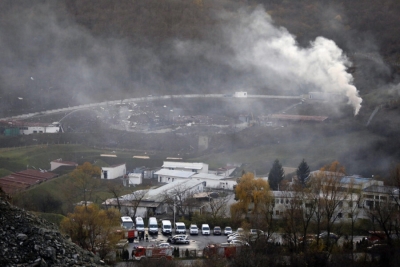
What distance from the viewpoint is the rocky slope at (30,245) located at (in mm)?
7105

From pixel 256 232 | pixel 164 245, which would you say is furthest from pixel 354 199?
pixel 164 245

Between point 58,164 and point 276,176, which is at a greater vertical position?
point 58,164

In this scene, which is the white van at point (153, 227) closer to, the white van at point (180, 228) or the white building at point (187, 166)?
the white van at point (180, 228)

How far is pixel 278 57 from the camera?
3681 centimetres

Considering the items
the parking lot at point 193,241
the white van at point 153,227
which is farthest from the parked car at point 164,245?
the white van at point 153,227

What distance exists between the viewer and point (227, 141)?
2520 centimetres

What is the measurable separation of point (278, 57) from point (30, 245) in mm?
30545

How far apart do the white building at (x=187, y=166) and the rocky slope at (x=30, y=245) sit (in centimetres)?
1359

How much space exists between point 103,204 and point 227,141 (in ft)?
31.2

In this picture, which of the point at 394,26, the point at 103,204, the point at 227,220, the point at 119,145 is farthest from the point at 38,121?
the point at 394,26

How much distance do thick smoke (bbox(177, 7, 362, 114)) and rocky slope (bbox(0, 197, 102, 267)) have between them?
20.1 meters

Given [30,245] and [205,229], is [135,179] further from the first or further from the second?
[30,245]

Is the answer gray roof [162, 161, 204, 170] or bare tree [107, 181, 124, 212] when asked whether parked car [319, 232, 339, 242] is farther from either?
gray roof [162, 161, 204, 170]

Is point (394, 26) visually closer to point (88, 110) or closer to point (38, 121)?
point (88, 110)
